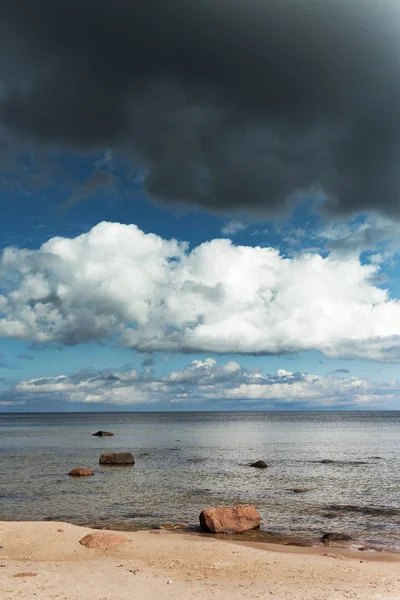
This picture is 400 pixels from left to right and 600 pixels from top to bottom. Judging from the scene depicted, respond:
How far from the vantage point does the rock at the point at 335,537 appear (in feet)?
82.2

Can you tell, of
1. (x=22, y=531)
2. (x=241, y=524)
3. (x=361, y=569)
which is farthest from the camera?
(x=241, y=524)

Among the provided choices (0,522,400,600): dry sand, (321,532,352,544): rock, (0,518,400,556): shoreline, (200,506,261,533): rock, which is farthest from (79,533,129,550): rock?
(321,532,352,544): rock

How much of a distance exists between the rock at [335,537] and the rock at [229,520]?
Answer: 12.5 ft

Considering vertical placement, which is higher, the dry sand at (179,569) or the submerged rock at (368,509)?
the dry sand at (179,569)

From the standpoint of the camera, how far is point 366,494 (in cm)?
3959

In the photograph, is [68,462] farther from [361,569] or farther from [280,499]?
[361,569]

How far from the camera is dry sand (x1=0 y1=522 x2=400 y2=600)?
15.6 meters

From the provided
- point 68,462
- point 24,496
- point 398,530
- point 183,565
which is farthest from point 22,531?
point 68,462

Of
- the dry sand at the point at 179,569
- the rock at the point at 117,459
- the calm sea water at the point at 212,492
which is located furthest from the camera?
the rock at the point at 117,459

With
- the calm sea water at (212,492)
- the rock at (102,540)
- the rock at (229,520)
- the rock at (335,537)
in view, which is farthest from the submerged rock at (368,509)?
the rock at (102,540)

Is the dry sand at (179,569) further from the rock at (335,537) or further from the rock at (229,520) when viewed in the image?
the rock at (335,537)

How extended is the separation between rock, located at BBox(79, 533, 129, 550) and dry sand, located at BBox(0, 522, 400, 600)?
321 mm

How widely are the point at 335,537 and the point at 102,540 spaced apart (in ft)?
38.3

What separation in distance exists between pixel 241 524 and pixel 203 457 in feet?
136
